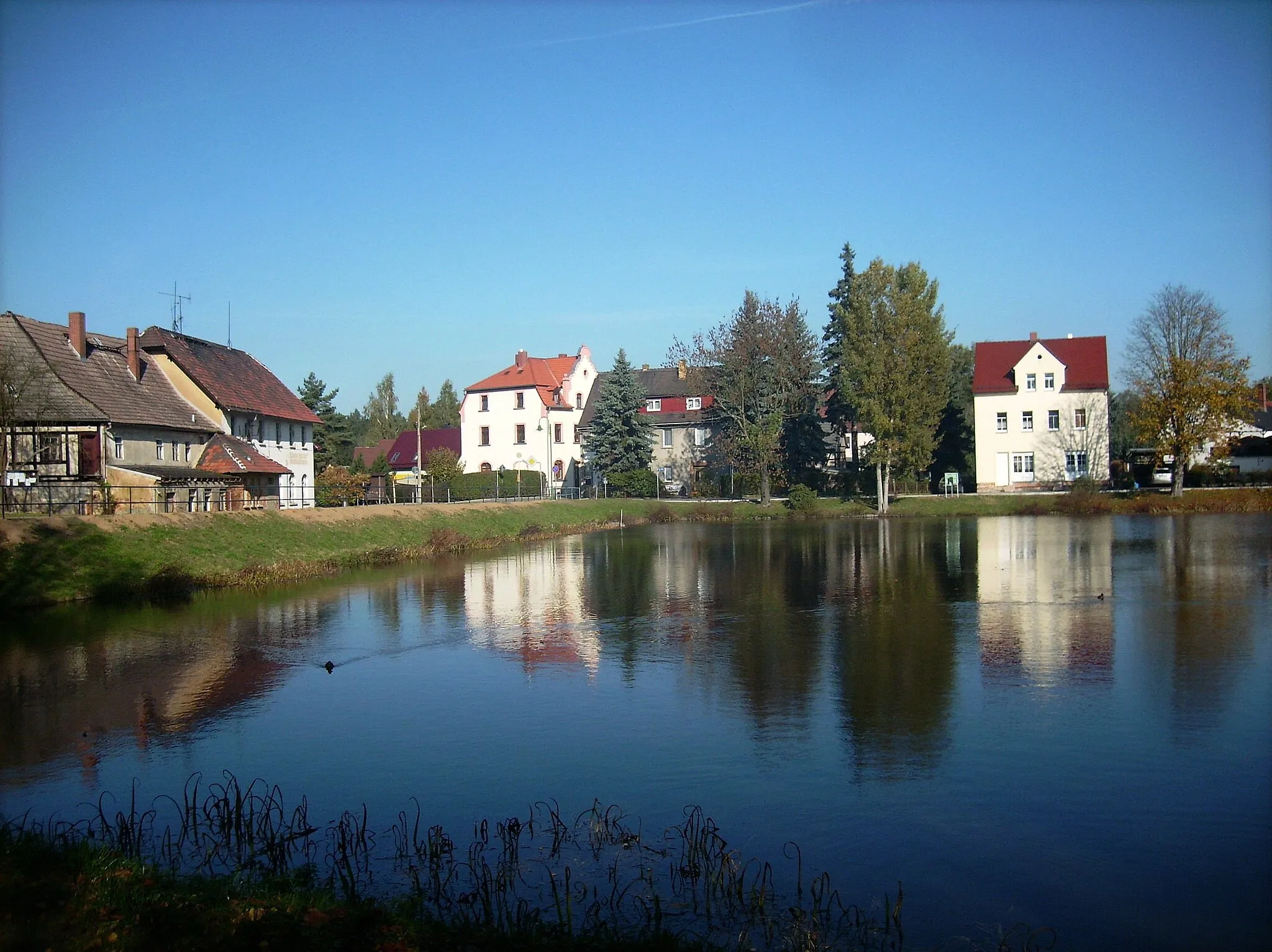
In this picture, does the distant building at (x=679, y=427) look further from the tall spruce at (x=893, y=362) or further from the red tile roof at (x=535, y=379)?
the tall spruce at (x=893, y=362)

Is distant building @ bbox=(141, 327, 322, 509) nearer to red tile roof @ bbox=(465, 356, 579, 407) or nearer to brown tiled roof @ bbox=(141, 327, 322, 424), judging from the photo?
brown tiled roof @ bbox=(141, 327, 322, 424)

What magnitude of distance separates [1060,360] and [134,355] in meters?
52.9

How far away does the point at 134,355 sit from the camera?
44562 millimetres

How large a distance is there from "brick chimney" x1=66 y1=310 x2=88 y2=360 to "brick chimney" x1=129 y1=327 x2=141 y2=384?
251cm

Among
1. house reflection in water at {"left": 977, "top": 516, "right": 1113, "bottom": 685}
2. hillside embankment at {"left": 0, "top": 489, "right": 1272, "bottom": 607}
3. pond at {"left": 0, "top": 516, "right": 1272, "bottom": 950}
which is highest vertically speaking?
hillside embankment at {"left": 0, "top": 489, "right": 1272, "bottom": 607}

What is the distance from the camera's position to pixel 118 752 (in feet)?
41.6

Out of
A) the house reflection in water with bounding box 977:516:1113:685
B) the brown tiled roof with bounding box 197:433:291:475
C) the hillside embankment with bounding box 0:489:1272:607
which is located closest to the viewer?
the house reflection in water with bounding box 977:516:1113:685

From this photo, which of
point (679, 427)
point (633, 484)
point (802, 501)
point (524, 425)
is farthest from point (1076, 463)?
point (524, 425)

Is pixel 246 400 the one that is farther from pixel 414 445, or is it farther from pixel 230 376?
pixel 414 445

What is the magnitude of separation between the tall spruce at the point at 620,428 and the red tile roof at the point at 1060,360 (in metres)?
22.1

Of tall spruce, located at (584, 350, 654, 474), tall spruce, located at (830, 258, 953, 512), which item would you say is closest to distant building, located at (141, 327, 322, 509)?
tall spruce, located at (584, 350, 654, 474)

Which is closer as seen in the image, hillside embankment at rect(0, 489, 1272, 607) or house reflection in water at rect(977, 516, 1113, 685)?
house reflection in water at rect(977, 516, 1113, 685)

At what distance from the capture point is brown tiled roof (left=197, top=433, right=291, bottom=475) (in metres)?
43.4

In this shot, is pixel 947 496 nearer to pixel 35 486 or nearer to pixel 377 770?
pixel 35 486
